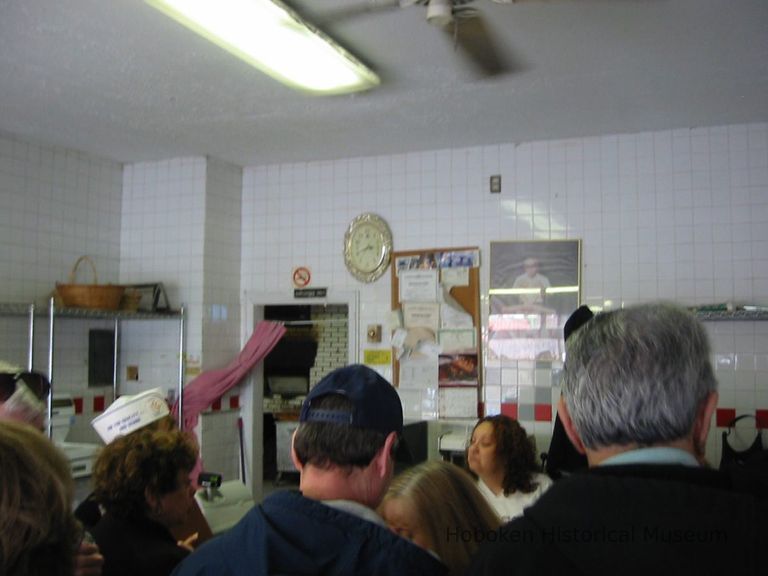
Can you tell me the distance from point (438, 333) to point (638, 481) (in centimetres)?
379

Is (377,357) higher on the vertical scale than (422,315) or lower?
lower

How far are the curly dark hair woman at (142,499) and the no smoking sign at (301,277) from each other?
2949 mm

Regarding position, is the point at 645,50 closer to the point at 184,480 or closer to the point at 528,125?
the point at 528,125

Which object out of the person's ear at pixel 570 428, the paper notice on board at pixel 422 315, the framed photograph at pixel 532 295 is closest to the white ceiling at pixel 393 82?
the framed photograph at pixel 532 295

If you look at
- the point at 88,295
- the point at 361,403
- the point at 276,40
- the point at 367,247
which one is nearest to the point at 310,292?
the point at 367,247

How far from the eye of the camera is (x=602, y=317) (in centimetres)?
118

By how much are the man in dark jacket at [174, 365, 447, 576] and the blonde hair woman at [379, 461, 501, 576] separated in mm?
402

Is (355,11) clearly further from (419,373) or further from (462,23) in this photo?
(419,373)

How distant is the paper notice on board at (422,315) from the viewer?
478 centimetres

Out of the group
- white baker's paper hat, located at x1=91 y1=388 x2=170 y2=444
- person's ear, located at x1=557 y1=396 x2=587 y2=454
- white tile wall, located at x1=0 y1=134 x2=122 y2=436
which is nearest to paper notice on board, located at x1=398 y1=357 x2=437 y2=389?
white baker's paper hat, located at x1=91 y1=388 x2=170 y2=444

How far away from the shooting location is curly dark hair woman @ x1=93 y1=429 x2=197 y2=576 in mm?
1926

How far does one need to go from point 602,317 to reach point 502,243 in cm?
352

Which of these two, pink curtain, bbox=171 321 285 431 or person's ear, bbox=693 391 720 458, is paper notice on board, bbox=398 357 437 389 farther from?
person's ear, bbox=693 391 720 458

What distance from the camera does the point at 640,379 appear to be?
1085 millimetres
